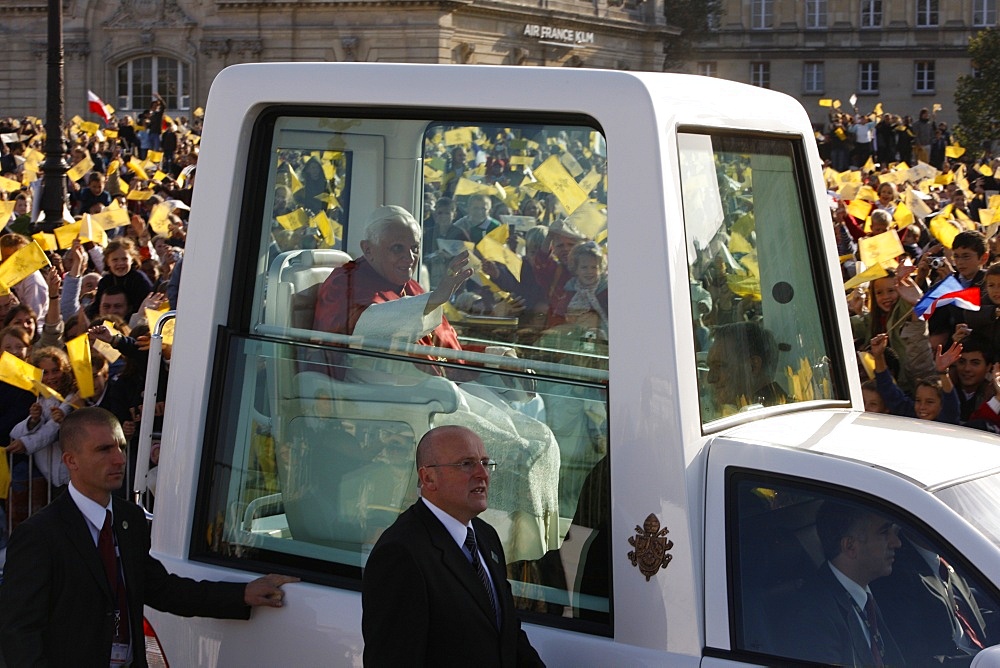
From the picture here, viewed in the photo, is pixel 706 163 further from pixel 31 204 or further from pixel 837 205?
pixel 31 204

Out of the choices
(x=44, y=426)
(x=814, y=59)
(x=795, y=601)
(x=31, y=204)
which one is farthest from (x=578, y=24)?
(x=795, y=601)

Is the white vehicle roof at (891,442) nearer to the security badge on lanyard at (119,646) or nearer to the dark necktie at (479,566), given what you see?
the dark necktie at (479,566)

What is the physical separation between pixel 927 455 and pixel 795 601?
1.53 feet

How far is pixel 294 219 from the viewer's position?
3.77 m

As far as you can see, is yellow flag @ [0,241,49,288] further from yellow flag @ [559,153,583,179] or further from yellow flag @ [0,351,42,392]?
yellow flag @ [559,153,583,179]

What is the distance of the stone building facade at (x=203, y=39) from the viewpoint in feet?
181

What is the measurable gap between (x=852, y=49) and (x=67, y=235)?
67.2 m

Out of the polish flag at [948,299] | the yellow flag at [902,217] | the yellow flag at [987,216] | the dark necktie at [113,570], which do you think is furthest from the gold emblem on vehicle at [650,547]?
the yellow flag at [902,217]

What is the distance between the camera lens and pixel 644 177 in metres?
3.16

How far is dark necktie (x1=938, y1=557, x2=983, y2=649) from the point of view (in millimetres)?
2818

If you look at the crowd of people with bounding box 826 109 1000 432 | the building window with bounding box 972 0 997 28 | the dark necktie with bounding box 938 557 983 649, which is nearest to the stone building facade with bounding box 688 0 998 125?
the building window with bounding box 972 0 997 28

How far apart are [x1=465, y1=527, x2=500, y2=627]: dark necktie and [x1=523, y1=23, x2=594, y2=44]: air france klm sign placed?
5717 centimetres

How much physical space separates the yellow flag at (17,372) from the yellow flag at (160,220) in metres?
6.81

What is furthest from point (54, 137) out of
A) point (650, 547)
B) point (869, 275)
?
point (650, 547)
